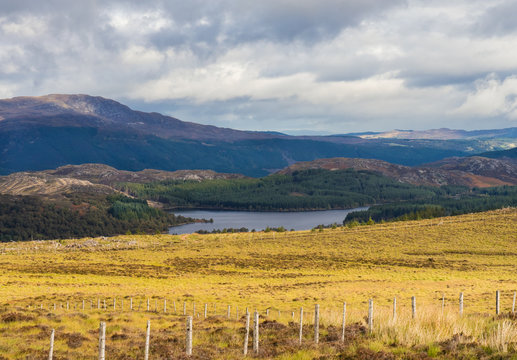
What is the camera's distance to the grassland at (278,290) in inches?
712

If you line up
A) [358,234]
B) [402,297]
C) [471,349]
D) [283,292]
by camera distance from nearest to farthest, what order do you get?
[471,349]
[402,297]
[283,292]
[358,234]

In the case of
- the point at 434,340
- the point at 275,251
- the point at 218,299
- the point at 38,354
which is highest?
the point at 434,340

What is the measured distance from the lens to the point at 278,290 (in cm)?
5141

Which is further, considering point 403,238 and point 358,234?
point 358,234

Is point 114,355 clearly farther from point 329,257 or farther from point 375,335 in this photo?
point 329,257

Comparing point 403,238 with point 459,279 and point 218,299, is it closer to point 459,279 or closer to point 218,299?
point 459,279

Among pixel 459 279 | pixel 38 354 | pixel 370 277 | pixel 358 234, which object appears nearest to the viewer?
pixel 38 354

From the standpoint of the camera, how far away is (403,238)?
350 feet

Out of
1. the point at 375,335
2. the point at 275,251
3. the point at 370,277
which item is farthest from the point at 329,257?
the point at 375,335

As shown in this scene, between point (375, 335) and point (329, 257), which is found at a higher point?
point (375, 335)

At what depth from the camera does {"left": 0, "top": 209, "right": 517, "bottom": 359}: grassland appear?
59.4 feet

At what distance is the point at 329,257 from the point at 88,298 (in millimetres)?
52669

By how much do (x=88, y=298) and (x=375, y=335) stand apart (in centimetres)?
3311

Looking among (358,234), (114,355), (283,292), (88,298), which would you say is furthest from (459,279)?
(358,234)
